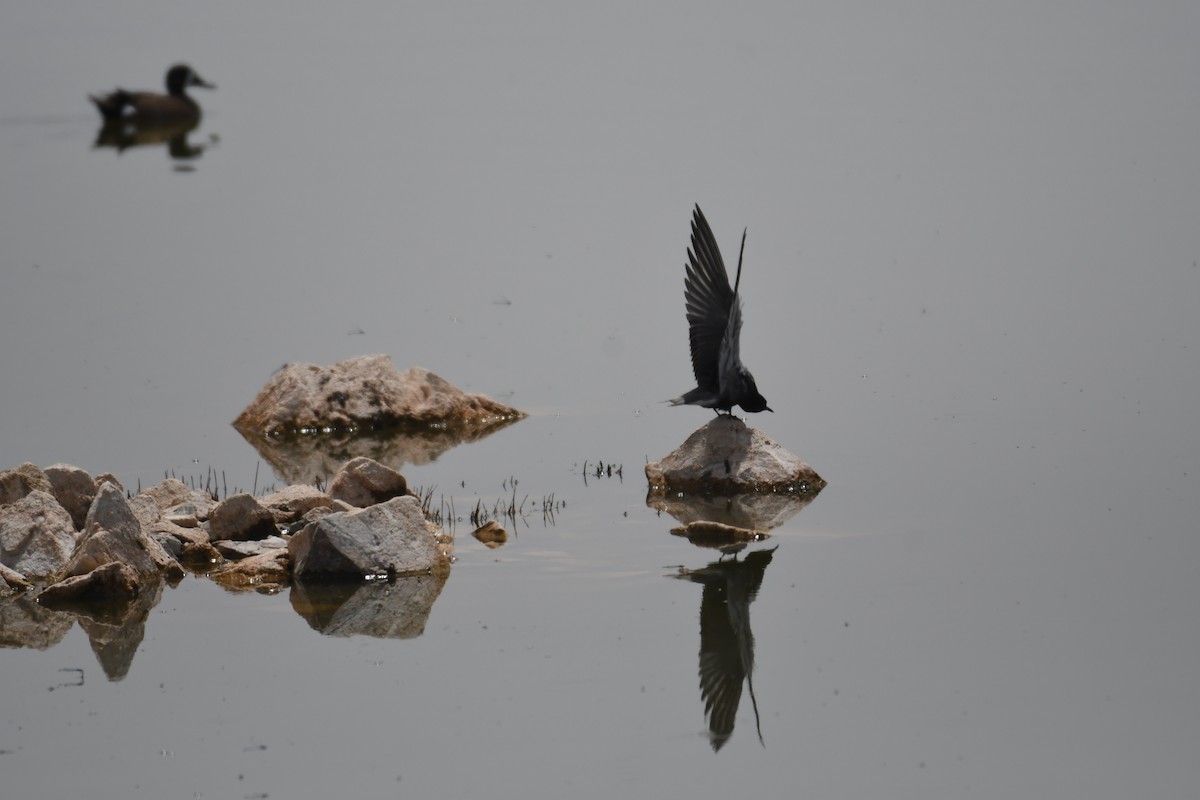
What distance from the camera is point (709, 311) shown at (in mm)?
12711

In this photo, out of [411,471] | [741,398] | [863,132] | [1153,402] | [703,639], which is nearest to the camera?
[703,639]

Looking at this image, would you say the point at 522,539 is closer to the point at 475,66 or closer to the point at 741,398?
the point at 741,398

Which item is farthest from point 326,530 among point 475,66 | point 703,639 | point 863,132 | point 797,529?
point 475,66

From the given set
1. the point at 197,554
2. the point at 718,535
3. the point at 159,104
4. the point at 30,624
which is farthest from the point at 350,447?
the point at 159,104

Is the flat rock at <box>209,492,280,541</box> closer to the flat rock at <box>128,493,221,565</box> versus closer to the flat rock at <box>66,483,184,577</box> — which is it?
the flat rock at <box>128,493,221,565</box>

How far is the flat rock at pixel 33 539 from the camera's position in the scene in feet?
34.9

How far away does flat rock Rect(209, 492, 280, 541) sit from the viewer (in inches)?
440

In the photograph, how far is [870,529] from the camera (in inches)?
460

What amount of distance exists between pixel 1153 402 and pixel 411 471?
249 inches

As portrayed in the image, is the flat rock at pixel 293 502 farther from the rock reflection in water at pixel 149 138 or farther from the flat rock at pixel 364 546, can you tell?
the rock reflection in water at pixel 149 138

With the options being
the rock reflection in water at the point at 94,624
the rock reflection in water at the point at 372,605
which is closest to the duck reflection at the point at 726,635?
the rock reflection in water at the point at 372,605

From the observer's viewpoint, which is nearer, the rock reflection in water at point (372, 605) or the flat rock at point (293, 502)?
the rock reflection in water at point (372, 605)

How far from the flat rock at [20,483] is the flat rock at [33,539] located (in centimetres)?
42

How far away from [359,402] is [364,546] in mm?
4455
